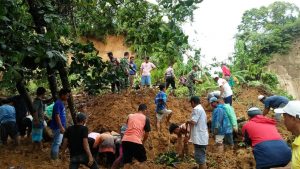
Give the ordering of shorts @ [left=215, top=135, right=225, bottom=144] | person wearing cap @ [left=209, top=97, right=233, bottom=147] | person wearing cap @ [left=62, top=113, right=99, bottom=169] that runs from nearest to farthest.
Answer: person wearing cap @ [left=62, top=113, right=99, bottom=169]
person wearing cap @ [left=209, top=97, right=233, bottom=147]
shorts @ [left=215, top=135, right=225, bottom=144]

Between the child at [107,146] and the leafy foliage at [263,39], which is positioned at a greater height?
the leafy foliage at [263,39]

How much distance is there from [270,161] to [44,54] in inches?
136

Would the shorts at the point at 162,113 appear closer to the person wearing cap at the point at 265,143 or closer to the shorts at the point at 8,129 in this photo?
the shorts at the point at 8,129

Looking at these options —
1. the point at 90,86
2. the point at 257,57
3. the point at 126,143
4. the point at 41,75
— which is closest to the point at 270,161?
the point at 126,143

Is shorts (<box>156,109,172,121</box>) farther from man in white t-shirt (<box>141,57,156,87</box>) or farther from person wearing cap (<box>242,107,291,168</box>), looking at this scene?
person wearing cap (<box>242,107,291,168</box>)

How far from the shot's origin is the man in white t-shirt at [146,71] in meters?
14.1

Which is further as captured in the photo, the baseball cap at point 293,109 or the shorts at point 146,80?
the shorts at point 146,80

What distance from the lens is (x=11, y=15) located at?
5523 millimetres

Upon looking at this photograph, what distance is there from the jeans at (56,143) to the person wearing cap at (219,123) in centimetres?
369

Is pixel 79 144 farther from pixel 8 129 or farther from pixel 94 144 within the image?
pixel 8 129

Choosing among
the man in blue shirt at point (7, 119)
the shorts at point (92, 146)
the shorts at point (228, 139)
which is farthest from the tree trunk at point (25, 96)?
the shorts at point (228, 139)

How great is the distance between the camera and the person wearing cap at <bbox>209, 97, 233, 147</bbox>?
29.4ft

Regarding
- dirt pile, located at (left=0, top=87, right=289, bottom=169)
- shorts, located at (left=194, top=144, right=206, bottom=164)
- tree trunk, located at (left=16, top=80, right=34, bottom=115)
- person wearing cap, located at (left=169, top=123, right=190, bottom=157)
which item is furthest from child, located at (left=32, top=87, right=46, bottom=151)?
shorts, located at (left=194, top=144, right=206, bottom=164)

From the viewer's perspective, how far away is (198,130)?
7492 millimetres
